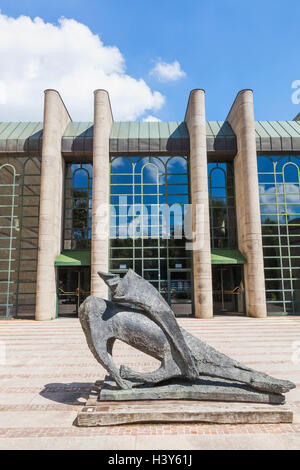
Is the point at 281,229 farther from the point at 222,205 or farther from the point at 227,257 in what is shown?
the point at 227,257

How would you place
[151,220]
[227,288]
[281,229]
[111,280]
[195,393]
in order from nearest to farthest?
[195,393] < [111,280] < [151,220] < [281,229] < [227,288]

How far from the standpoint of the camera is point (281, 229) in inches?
763

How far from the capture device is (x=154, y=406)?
476 cm

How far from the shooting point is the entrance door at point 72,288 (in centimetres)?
1862

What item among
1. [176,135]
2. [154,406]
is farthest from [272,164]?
[154,406]

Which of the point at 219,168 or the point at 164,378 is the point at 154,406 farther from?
the point at 219,168

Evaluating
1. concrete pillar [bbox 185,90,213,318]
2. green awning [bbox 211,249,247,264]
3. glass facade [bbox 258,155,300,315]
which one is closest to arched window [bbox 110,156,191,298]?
concrete pillar [bbox 185,90,213,318]

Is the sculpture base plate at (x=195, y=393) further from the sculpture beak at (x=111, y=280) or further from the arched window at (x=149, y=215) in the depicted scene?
the arched window at (x=149, y=215)

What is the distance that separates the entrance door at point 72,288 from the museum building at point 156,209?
0.06 meters

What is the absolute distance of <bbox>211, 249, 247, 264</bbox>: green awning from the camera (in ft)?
58.5

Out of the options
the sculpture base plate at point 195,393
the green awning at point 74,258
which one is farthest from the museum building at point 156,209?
the sculpture base plate at point 195,393

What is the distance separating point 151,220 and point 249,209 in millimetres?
6193

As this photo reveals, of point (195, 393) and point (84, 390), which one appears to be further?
point (84, 390)

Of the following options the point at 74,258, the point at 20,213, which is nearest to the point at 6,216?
the point at 20,213
